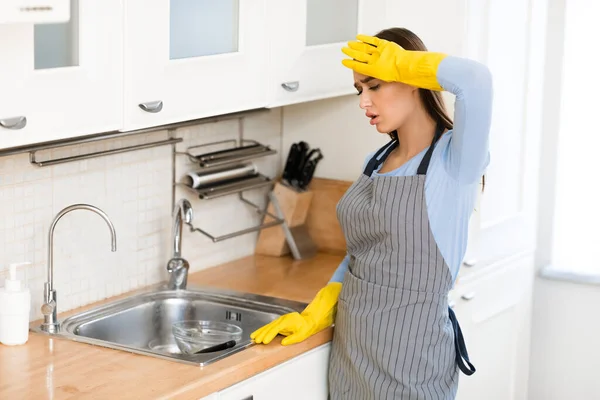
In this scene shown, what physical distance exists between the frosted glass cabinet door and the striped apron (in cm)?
40

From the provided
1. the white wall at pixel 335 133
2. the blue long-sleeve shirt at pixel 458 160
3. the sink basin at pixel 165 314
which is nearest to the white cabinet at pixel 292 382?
the sink basin at pixel 165 314

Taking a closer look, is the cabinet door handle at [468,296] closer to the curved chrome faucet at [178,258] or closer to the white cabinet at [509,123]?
the white cabinet at [509,123]

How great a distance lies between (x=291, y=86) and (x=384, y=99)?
0.46 metres

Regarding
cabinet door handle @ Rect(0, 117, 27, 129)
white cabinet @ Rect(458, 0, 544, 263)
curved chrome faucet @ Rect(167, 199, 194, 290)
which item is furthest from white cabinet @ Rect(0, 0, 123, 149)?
white cabinet @ Rect(458, 0, 544, 263)

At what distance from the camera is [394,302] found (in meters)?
2.25

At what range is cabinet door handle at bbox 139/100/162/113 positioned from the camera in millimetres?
→ 2168

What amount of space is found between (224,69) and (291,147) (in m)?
0.74

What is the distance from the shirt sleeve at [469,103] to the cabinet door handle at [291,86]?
0.64 meters

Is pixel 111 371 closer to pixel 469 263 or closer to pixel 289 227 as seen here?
pixel 289 227

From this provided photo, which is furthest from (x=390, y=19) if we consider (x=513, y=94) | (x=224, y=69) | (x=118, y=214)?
(x=118, y=214)

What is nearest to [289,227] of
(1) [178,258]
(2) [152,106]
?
(1) [178,258]

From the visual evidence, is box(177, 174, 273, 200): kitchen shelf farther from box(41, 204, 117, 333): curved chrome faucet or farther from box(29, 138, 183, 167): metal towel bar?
box(41, 204, 117, 333): curved chrome faucet

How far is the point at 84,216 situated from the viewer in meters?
2.50

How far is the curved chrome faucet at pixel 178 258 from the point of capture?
266 cm
